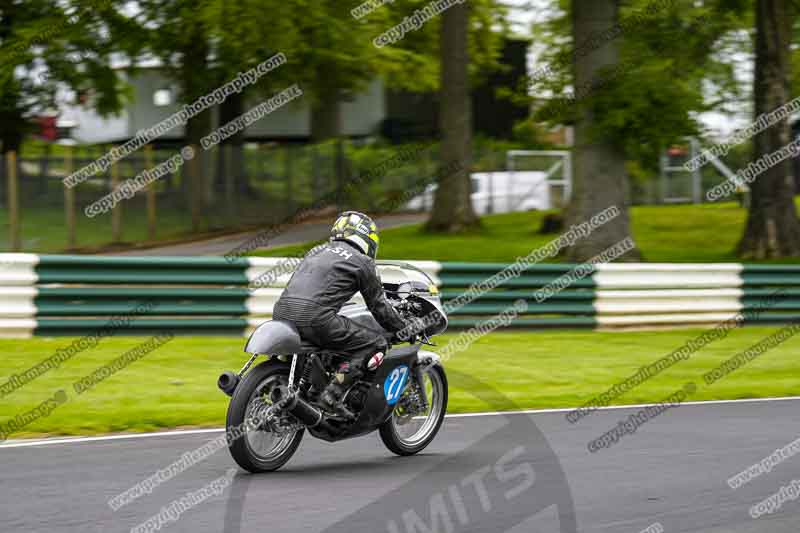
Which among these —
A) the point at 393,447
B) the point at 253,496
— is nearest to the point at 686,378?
the point at 393,447

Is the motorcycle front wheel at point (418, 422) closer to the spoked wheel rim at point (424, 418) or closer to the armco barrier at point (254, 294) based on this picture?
the spoked wheel rim at point (424, 418)

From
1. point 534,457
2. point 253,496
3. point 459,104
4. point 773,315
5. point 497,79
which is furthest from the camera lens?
point 497,79

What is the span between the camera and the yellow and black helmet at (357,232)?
27.1 feet

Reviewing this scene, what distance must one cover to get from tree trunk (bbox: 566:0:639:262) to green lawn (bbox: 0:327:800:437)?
10.6ft

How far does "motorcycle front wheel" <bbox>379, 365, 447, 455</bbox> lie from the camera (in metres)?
8.71

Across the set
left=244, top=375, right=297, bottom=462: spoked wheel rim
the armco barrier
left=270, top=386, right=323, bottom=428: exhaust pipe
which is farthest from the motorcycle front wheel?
the armco barrier

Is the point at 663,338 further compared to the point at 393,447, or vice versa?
→ the point at 663,338

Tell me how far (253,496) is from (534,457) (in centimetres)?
231

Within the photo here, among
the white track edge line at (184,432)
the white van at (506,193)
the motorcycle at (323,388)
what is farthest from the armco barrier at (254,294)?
the white van at (506,193)

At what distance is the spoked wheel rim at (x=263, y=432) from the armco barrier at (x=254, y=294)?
18.8 feet

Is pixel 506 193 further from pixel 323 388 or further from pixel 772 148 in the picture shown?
pixel 323 388

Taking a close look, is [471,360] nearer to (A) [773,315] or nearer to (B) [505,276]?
(B) [505,276]

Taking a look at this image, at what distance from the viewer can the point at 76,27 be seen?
23484 millimetres

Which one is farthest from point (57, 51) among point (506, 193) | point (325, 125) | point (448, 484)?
point (448, 484)
